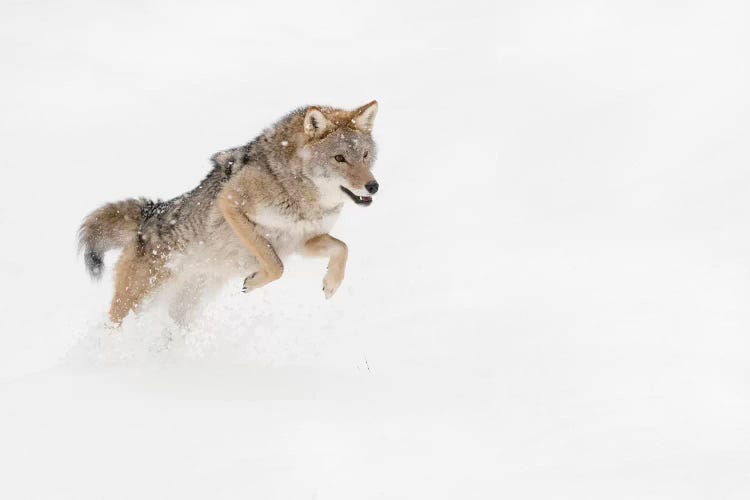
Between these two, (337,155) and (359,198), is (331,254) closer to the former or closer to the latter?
(359,198)

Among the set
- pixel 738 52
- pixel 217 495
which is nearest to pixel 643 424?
pixel 217 495

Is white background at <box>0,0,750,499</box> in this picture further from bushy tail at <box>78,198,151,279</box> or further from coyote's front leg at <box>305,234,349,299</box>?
bushy tail at <box>78,198,151,279</box>

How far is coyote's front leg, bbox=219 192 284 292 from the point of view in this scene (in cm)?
604

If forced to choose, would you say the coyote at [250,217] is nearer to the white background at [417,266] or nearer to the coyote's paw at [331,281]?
the coyote's paw at [331,281]

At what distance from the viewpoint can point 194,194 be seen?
6.77m

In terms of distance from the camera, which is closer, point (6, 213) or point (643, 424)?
point (643, 424)

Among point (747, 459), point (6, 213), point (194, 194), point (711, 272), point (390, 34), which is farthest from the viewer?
point (390, 34)

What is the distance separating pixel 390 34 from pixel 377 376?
50.8 ft

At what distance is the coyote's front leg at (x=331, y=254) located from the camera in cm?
608

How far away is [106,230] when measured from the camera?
6.84 metres

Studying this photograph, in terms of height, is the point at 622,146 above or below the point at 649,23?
below

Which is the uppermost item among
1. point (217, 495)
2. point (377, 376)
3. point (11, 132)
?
point (11, 132)

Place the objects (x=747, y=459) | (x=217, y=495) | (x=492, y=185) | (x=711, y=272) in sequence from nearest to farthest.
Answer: (x=217, y=495) < (x=747, y=459) < (x=711, y=272) < (x=492, y=185)

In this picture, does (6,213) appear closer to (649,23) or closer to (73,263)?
(73,263)
